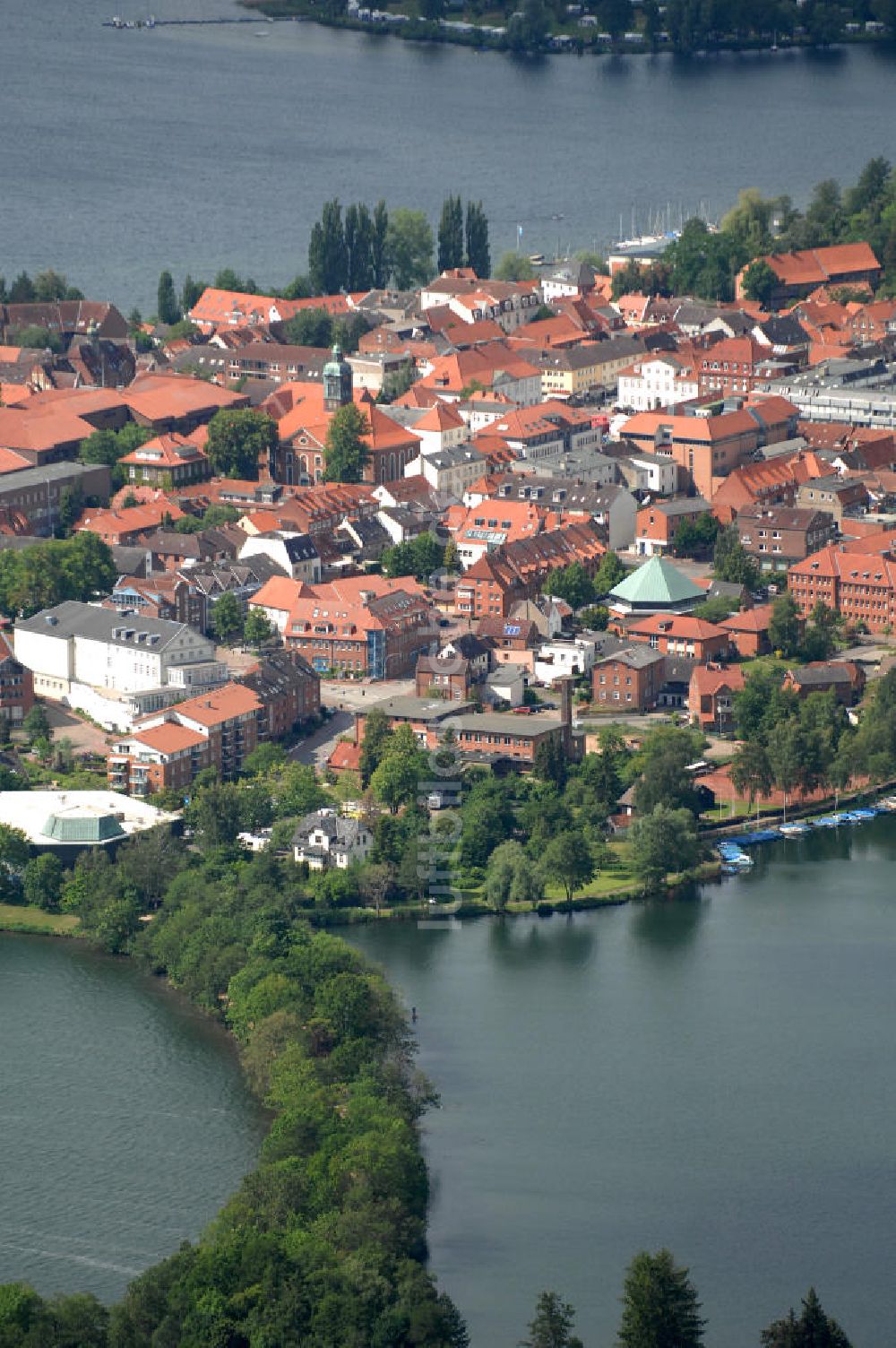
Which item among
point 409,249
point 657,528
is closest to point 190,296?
point 409,249

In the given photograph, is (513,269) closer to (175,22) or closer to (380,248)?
(380,248)

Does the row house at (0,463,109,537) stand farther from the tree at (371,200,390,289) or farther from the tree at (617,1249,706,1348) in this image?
the tree at (617,1249,706,1348)

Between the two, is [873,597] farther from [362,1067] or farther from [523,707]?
[362,1067]

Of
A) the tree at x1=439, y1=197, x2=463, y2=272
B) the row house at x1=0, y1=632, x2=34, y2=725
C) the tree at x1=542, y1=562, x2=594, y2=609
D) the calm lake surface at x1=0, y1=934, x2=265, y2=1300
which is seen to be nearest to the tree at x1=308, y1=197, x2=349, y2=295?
the tree at x1=439, y1=197, x2=463, y2=272

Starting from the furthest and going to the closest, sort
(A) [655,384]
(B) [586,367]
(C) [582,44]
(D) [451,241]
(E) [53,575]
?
(C) [582,44] → (D) [451,241] → (B) [586,367] → (A) [655,384] → (E) [53,575]

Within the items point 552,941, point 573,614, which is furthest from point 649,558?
point 552,941

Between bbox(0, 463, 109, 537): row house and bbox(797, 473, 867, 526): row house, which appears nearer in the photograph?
bbox(0, 463, 109, 537): row house
